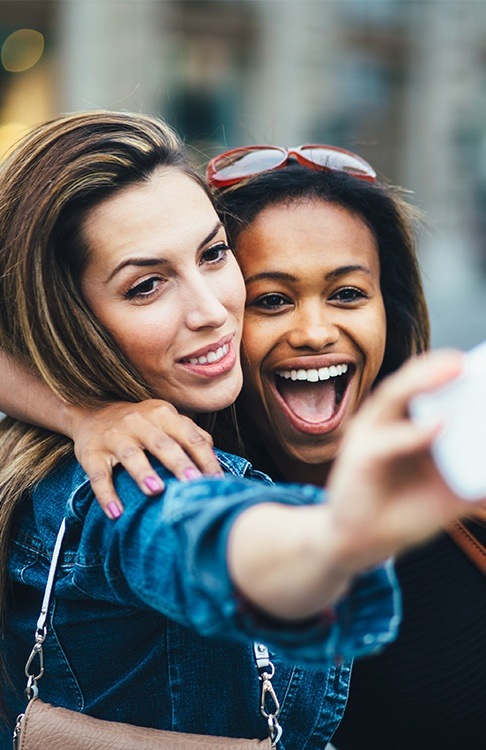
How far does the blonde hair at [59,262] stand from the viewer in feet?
7.04

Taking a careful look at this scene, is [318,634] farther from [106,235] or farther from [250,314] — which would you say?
[250,314]

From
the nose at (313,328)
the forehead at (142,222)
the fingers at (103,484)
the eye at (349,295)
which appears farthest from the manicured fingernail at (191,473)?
the eye at (349,295)

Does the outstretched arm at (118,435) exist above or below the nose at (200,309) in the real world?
below

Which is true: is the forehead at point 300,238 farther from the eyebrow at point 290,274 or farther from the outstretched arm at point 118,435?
the outstretched arm at point 118,435

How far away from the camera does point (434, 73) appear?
19047mm

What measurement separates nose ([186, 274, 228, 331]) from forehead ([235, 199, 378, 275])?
503 mm

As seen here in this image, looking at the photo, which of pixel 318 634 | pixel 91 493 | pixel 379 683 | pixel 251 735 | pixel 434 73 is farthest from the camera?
pixel 434 73

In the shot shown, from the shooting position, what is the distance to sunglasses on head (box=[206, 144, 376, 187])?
9.23ft

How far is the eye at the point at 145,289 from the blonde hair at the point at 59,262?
0.11 metres

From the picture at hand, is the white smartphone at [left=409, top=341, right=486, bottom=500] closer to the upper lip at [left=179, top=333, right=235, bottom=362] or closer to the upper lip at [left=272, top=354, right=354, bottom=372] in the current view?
the upper lip at [left=179, top=333, right=235, bottom=362]

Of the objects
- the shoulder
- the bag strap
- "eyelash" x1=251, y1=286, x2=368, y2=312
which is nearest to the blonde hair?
the shoulder

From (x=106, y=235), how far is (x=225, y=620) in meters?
1.08

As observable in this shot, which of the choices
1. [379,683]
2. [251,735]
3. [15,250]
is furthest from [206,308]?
[379,683]

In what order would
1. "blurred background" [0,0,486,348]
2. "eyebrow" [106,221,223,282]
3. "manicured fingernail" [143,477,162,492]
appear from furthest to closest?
"blurred background" [0,0,486,348]
"eyebrow" [106,221,223,282]
"manicured fingernail" [143,477,162,492]
